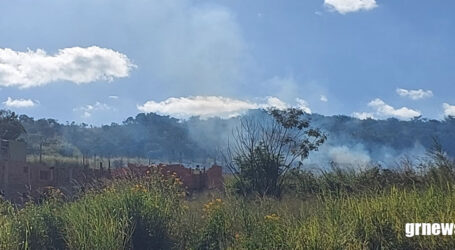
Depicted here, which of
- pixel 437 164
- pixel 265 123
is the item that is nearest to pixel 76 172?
pixel 265 123

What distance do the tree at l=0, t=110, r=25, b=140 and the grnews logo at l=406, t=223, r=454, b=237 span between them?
139 ft

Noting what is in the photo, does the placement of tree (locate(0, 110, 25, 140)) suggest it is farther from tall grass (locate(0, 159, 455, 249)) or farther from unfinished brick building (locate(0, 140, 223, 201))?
tall grass (locate(0, 159, 455, 249))

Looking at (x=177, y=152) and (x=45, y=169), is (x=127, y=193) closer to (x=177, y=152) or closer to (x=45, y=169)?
(x=45, y=169)

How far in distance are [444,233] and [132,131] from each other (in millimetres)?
85383

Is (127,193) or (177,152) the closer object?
(127,193)

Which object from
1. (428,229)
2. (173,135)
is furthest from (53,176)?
(173,135)

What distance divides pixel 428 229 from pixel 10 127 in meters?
44.3

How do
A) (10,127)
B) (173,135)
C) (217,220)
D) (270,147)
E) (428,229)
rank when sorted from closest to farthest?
1. (428,229)
2. (217,220)
3. (270,147)
4. (10,127)
5. (173,135)

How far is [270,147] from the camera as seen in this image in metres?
21.1

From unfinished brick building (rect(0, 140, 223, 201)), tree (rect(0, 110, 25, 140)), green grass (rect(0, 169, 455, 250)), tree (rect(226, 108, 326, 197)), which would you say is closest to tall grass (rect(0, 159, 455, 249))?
green grass (rect(0, 169, 455, 250))

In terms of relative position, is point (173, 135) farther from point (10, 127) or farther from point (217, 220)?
point (217, 220)

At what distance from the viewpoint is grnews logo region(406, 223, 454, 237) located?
713 centimetres

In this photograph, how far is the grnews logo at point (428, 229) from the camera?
281 inches

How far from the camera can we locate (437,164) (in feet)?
35.1
